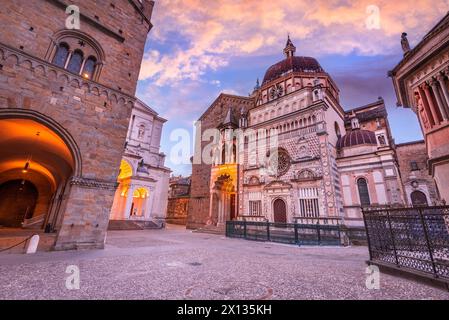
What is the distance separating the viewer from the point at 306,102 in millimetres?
19125

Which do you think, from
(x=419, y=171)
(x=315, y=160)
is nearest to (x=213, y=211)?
(x=315, y=160)

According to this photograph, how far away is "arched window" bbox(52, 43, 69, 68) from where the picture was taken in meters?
8.58

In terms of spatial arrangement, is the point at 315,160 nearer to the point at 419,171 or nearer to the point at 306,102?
the point at 306,102

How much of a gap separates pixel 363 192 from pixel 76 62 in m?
21.6

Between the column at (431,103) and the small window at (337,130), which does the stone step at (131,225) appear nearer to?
the small window at (337,130)

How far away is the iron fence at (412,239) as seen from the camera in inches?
166

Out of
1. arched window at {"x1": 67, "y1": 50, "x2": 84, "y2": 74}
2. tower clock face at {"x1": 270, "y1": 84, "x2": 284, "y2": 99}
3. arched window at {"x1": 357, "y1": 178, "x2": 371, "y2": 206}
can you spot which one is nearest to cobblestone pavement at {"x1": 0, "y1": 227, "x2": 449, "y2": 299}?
arched window at {"x1": 67, "y1": 50, "x2": 84, "y2": 74}

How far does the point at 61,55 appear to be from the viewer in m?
8.80

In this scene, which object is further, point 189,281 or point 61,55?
point 61,55

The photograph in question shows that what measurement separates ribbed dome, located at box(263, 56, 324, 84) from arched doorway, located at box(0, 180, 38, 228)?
29.7 meters

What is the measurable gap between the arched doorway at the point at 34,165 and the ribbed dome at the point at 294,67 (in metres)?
23.5

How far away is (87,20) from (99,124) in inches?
214

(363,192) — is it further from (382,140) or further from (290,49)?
(290,49)

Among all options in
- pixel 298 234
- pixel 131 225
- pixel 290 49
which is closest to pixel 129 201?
pixel 131 225
